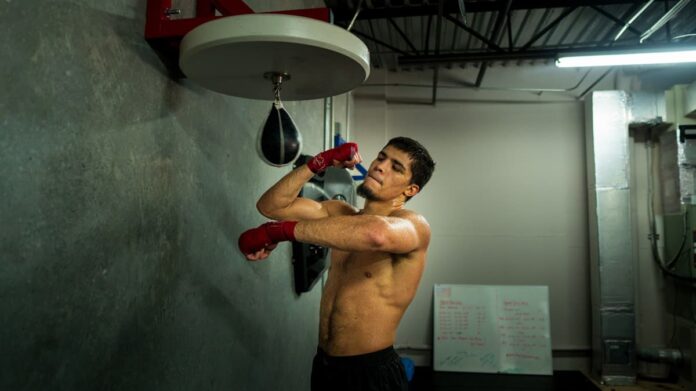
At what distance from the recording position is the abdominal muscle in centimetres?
144

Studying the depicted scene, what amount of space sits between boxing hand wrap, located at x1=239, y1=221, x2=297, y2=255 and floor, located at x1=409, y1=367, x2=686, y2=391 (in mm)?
3130

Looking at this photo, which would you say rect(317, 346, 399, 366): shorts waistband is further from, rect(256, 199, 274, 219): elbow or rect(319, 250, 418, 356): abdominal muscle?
rect(256, 199, 274, 219): elbow

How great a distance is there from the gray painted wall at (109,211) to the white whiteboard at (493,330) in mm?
3034

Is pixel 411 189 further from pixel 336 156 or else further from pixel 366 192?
pixel 336 156

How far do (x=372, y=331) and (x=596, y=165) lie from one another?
3.53 meters

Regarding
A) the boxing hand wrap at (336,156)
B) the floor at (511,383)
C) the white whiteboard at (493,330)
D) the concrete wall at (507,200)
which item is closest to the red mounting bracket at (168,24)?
the boxing hand wrap at (336,156)

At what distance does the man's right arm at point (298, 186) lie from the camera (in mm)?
1335

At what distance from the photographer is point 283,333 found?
2.19 m

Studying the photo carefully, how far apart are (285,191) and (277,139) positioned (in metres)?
0.32

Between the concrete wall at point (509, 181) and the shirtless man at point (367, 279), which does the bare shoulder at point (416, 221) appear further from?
the concrete wall at point (509, 181)

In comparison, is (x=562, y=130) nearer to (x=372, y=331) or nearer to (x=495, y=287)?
(x=495, y=287)

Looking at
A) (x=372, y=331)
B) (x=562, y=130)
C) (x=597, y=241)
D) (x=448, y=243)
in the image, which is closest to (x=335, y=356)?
(x=372, y=331)

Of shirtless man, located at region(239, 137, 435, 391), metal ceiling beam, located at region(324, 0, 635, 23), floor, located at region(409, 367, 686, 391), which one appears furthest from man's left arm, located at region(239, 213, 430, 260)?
floor, located at region(409, 367, 686, 391)

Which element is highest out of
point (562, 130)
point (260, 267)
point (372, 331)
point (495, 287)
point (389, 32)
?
point (389, 32)
